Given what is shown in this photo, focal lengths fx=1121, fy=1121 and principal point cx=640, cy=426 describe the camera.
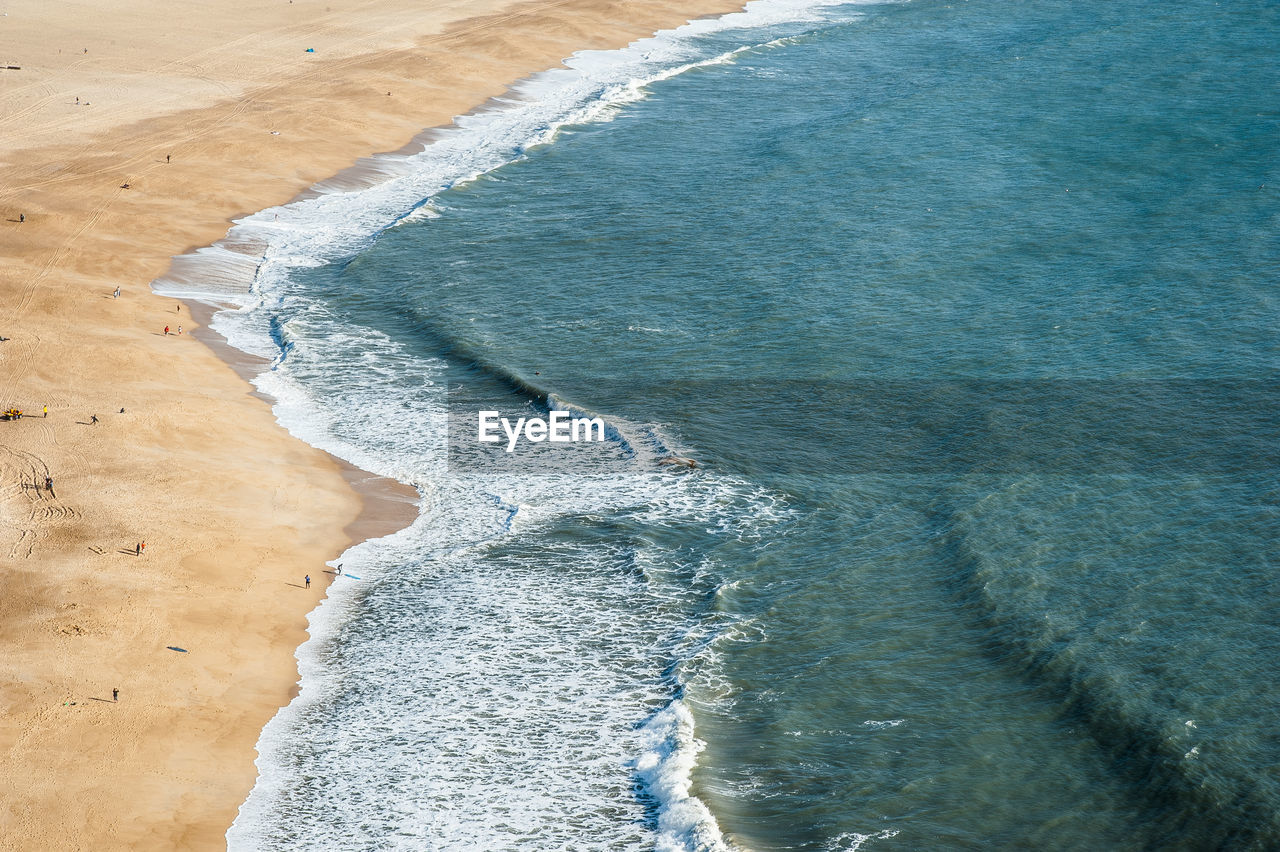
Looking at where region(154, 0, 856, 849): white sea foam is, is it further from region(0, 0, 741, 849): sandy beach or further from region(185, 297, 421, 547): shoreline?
region(0, 0, 741, 849): sandy beach

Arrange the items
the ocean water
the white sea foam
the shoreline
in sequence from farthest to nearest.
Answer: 1. the shoreline
2. the ocean water
3. the white sea foam

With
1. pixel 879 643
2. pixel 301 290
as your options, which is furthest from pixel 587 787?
pixel 301 290

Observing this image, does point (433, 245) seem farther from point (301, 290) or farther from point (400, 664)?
point (400, 664)

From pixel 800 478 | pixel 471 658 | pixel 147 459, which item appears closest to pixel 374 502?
pixel 147 459

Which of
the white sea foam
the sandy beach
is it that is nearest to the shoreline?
the sandy beach

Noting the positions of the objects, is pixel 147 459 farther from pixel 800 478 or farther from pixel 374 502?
pixel 800 478

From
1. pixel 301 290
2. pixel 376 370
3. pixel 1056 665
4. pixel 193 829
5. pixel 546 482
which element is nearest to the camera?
pixel 193 829
